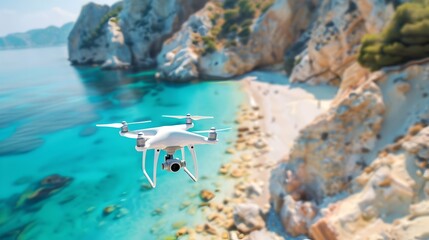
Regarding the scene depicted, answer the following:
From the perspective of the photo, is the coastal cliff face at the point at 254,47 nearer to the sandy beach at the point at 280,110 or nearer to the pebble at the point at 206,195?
the sandy beach at the point at 280,110

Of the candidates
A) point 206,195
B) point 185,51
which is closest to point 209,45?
point 185,51

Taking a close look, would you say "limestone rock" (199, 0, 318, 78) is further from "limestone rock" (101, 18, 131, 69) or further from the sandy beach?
"limestone rock" (101, 18, 131, 69)

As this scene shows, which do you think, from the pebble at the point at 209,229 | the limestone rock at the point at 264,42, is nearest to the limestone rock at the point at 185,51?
the limestone rock at the point at 264,42

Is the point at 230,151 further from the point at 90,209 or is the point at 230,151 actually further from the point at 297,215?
the point at 90,209

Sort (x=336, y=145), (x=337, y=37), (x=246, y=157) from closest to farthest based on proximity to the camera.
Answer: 1. (x=336, y=145)
2. (x=246, y=157)
3. (x=337, y=37)

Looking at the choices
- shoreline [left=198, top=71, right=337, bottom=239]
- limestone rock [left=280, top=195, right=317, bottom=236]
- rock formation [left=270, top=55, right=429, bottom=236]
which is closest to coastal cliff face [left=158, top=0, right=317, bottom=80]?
shoreline [left=198, top=71, right=337, bottom=239]
